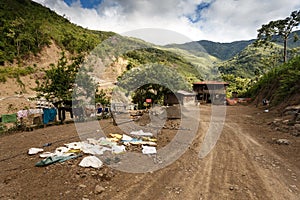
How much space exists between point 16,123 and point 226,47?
7240 inches

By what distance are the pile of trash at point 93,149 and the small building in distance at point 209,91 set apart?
27.3 m

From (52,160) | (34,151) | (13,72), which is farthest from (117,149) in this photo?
(13,72)

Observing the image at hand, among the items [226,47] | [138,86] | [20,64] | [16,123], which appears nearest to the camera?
[16,123]

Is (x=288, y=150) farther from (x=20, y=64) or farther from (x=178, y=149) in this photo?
(x=20, y=64)

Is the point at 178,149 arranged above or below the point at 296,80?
below

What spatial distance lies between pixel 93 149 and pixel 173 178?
2.84 metres

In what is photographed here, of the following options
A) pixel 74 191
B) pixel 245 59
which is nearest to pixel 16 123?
pixel 74 191

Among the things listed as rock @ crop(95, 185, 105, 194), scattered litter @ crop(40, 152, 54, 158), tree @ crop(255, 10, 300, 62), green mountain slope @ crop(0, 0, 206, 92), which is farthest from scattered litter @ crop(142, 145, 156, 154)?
tree @ crop(255, 10, 300, 62)

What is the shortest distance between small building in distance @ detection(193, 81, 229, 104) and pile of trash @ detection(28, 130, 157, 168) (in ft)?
89.5

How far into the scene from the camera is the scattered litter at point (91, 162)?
16.3 feet

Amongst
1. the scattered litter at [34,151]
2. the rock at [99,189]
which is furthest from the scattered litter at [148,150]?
the scattered litter at [34,151]

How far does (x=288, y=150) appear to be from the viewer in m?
6.77

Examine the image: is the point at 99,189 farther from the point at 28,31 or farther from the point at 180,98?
the point at 28,31

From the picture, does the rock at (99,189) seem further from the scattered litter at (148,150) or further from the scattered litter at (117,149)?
the scattered litter at (148,150)
